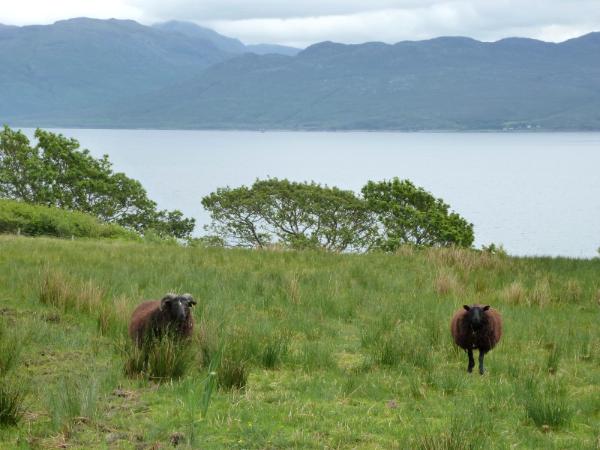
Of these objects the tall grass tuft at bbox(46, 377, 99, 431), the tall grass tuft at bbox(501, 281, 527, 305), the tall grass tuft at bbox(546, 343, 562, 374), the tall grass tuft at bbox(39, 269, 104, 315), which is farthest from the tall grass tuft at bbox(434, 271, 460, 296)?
the tall grass tuft at bbox(46, 377, 99, 431)

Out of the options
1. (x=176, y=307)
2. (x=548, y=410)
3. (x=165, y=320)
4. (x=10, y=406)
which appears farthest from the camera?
(x=165, y=320)

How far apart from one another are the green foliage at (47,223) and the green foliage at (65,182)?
40.7 feet

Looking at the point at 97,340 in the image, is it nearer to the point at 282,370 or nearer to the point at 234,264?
the point at 282,370

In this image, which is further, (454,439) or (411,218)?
(411,218)

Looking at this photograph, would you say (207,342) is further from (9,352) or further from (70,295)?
(70,295)

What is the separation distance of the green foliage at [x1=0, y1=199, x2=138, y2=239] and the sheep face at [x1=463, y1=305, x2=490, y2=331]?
22288 mm

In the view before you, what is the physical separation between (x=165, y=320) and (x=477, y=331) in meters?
3.77

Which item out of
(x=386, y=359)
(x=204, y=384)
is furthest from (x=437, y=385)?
(x=204, y=384)

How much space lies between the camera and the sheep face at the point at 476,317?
28.1ft

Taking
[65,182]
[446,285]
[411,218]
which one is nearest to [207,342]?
[446,285]

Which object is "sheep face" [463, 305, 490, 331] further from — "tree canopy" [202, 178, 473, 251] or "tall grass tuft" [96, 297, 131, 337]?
"tree canopy" [202, 178, 473, 251]

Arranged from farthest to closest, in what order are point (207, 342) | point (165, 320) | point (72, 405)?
1. point (165, 320)
2. point (207, 342)
3. point (72, 405)

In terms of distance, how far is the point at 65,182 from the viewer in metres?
42.8

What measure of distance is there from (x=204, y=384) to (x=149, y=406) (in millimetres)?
640
